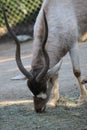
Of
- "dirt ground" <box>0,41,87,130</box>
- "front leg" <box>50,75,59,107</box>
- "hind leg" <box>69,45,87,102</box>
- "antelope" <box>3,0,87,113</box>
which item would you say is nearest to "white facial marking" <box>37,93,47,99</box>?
"antelope" <box>3,0,87,113</box>

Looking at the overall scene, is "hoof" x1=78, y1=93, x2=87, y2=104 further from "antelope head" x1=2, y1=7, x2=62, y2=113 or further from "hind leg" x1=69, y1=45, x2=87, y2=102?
"antelope head" x1=2, y1=7, x2=62, y2=113

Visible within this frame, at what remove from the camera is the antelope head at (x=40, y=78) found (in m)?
7.69

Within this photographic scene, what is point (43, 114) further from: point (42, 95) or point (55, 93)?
point (55, 93)

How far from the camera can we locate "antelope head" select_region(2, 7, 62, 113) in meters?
7.69

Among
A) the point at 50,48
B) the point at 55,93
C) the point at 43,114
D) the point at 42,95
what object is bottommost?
the point at 55,93

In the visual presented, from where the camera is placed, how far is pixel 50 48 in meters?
8.38

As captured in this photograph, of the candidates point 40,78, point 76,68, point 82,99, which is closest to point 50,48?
point 76,68

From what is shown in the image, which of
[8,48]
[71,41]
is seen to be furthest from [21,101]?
[8,48]

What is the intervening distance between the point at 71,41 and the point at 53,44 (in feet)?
1.34

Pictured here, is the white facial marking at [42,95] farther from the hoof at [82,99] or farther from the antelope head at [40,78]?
the hoof at [82,99]

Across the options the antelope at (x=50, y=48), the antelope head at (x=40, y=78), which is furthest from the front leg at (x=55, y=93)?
the antelope head at (x=40, y=78)

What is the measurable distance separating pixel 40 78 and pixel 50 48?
0.84m

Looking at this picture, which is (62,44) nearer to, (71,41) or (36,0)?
(71,41)

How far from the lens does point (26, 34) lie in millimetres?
15609
